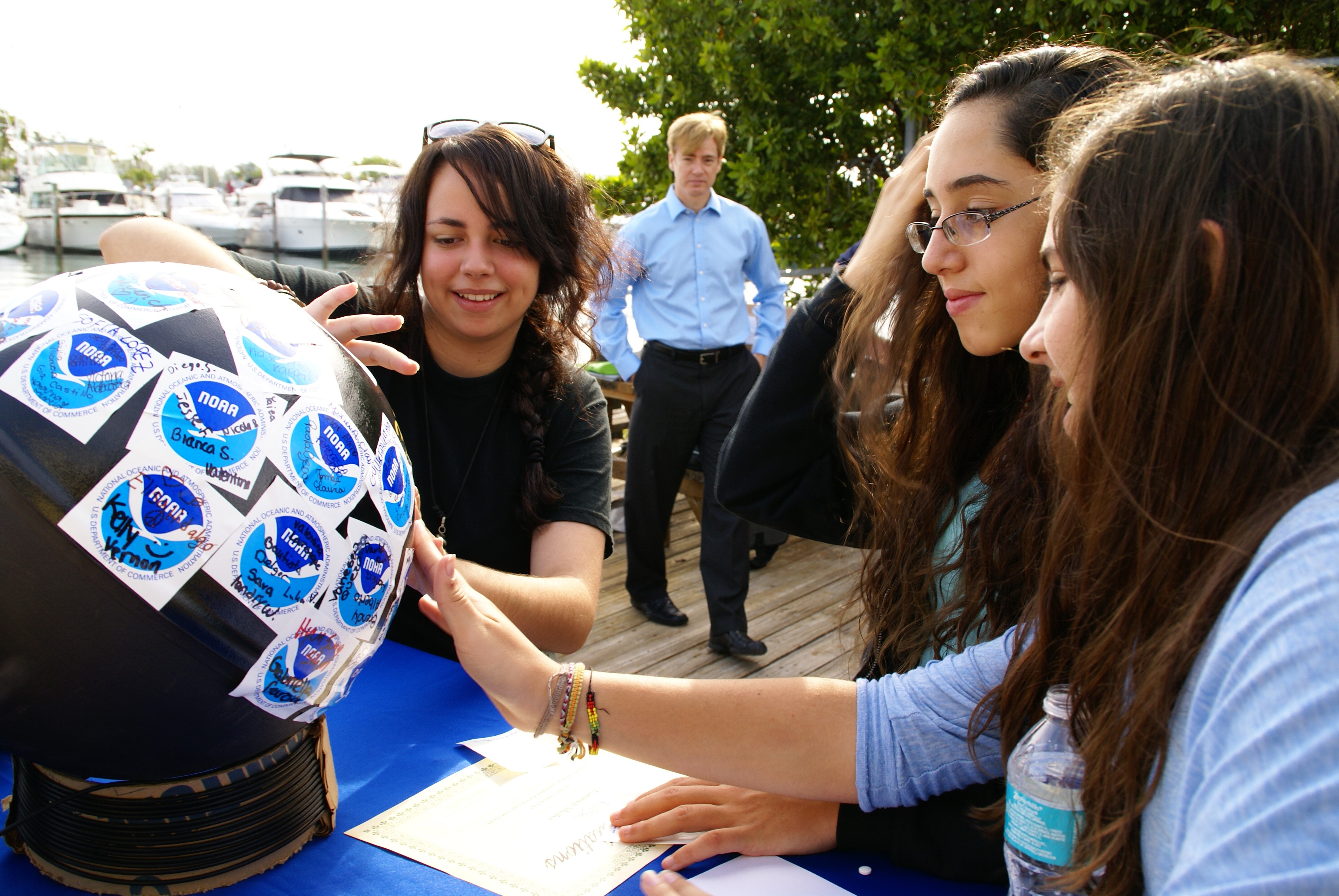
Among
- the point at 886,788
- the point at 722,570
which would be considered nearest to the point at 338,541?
the point at 886,788

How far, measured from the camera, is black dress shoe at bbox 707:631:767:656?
3.76 m

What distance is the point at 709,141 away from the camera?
413cm

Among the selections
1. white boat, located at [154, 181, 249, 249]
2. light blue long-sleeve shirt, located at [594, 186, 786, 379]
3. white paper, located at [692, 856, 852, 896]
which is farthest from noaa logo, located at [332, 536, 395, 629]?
white boat, located at [154, 181, 249, 249]

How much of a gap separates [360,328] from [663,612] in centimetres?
293

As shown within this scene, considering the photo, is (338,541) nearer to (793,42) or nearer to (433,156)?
(433,156)

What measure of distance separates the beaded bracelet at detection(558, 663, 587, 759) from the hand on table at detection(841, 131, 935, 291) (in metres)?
0.89

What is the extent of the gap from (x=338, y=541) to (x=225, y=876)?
0.45m

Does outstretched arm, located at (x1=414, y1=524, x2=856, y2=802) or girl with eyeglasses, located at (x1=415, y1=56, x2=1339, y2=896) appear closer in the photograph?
girl with eyeglasses, located at (x1=415, y1=56, x2=1339, y2=896)

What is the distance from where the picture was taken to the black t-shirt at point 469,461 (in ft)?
5.87

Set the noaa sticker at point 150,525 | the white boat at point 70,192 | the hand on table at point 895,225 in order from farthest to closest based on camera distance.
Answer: the white boat at point 70,192 < the hand on table at point 895,225 < the noaa sticker at point 150,525

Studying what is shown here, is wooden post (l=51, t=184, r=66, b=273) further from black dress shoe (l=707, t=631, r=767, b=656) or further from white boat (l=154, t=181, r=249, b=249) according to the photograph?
black dress shoe (l=707, t=631, r=767, b=656)

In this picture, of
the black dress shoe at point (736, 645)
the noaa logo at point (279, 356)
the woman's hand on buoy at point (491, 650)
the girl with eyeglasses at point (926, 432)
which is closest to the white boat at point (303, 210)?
the black dress shoe at point (736, 645)

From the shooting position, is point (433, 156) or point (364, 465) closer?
point (364, 465)

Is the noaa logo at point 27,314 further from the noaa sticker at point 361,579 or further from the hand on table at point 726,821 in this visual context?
the hand on table at point 726,821
